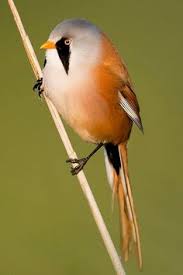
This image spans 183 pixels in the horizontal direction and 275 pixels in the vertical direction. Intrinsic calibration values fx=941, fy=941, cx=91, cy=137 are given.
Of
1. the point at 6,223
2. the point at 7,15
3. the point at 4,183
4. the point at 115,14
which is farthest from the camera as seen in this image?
the point at 115,14

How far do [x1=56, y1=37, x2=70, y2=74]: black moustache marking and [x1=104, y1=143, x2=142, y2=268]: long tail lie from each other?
471mm

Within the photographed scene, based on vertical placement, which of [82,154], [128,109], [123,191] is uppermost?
[128,109]

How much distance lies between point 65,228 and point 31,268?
0.30 meters

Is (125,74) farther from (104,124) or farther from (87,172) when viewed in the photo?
(87,172)

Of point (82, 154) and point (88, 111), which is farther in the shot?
point (82, 154)

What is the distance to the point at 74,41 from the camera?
286 cm

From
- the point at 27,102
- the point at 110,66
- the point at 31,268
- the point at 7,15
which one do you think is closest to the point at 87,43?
the point at 110,66

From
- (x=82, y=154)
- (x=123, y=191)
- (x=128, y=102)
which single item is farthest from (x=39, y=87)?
(x=82, y=154)

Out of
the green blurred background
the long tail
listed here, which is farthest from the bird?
the green blurred background

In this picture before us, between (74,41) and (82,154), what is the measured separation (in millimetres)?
970

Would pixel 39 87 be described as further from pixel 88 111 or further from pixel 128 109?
pixel 128 109

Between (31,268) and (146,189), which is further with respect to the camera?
(146,189)

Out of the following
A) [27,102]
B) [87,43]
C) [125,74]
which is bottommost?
[27,102]

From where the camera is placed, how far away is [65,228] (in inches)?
137
